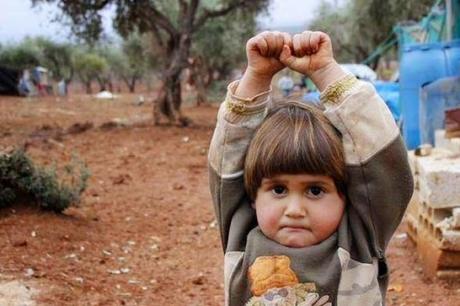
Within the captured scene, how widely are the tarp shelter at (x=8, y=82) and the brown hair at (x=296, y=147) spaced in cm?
3468

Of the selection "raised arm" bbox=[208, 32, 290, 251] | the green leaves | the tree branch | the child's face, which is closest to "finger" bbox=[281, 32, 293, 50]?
"raised arm" bbox=[208, 32, 290, 251]

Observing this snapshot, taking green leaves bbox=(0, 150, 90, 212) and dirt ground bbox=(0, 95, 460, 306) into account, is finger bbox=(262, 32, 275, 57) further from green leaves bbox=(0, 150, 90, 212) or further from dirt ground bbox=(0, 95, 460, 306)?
green leaves bbox=(0, 150, 90, 212)

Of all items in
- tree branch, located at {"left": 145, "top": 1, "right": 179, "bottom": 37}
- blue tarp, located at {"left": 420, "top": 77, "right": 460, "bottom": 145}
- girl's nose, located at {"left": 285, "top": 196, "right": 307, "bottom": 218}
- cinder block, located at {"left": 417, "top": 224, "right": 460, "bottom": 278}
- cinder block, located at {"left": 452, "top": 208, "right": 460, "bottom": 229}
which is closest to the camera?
girl's nose, located at {"left": 285, "top": 196, "right": 307, "bottom": 218}

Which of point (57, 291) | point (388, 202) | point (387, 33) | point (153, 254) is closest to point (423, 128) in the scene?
point (153, 254)

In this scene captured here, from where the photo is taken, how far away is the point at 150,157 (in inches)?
416

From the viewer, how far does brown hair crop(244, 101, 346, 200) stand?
1.63 metres

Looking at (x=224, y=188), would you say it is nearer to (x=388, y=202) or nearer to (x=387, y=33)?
(x=388, y=202)

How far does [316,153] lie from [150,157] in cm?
905

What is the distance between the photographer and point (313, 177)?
1644 mm

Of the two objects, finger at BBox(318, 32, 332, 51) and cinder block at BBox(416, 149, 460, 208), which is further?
cinder block at BBox(416, 149, 460, 208)

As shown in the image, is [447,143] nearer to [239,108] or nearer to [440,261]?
[440,261]

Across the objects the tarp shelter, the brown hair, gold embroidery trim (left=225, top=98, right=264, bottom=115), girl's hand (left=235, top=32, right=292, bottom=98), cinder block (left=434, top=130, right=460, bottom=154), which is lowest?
the tarp shelter

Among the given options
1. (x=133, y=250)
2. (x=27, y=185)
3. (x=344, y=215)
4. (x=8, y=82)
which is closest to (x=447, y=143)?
(x=133, y=250)

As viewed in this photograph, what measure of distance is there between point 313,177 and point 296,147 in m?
0.08
